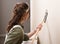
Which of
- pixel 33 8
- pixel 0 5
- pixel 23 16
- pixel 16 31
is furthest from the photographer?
pixel 0 5

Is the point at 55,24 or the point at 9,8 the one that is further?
the point at 9,8

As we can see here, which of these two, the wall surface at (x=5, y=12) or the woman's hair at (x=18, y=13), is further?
the wall surface at (x=5, y=12)

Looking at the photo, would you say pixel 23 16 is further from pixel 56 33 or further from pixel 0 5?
pixel 0 5

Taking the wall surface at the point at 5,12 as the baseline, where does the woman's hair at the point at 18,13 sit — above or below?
above

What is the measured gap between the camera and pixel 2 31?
2.97 meters

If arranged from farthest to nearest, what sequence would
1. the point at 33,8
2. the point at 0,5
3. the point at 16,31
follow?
1. the point at 0,5
2. the point at 33,8
3. the point at 16,31

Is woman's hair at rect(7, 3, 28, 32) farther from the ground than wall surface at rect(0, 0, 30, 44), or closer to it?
farther from the ground

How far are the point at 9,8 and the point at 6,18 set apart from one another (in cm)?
21

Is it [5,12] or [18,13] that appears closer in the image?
[18,13]

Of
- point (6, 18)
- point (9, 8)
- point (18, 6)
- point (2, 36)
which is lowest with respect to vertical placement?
point (2, 36)

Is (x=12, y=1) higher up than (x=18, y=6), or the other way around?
(x=18, y=6)

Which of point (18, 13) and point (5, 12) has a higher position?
point (18, 13)

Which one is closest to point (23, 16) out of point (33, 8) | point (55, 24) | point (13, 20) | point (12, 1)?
point (13, 20)

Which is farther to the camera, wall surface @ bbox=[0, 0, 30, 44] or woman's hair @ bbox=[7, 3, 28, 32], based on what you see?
wall surface @ bbox=[0, 0, 30, 44]
